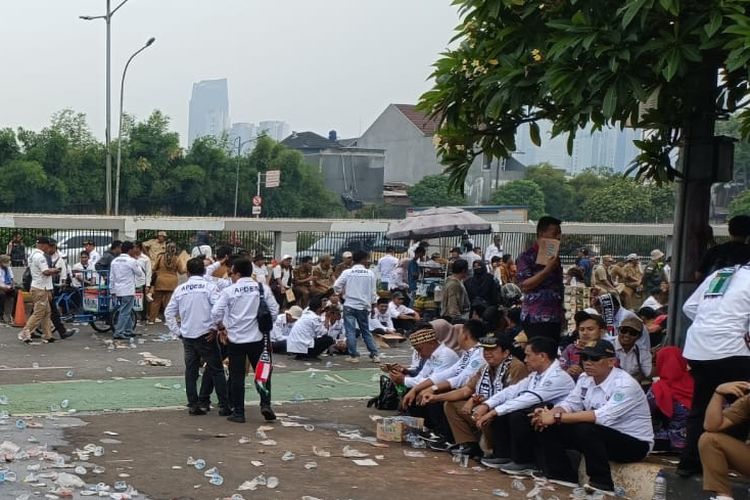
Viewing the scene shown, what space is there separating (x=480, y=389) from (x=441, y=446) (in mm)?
813

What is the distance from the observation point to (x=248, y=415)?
39.2 feet

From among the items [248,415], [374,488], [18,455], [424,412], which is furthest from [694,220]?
[18,455]

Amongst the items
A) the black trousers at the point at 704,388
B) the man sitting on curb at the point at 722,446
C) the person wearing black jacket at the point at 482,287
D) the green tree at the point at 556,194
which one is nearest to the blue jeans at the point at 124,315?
the person wearing black jacket at the point at 482,287

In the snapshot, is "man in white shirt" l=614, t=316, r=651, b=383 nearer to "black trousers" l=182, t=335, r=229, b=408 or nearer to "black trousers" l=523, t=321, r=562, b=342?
"black trousers" l=523, t=321, r=562, b=342

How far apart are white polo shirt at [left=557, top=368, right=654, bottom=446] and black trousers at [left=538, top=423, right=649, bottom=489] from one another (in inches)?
2.6

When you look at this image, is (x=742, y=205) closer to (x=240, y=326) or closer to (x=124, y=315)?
(x=124, y=315)

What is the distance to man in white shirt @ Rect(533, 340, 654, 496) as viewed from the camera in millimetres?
8688

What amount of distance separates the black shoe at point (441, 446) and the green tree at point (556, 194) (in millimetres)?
57989

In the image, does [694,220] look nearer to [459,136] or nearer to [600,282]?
[459,136]

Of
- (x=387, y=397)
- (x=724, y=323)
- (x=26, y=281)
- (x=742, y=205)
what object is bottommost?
(x=387, y=397)

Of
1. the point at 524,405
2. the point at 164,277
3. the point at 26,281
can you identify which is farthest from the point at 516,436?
the point at 26,281

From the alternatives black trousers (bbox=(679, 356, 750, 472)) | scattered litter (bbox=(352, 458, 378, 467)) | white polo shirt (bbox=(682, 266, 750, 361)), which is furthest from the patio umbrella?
white polo shirt (bbox=(682, 266, 750, 361))

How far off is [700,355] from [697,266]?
2.66 m

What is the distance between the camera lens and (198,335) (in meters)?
11.7
